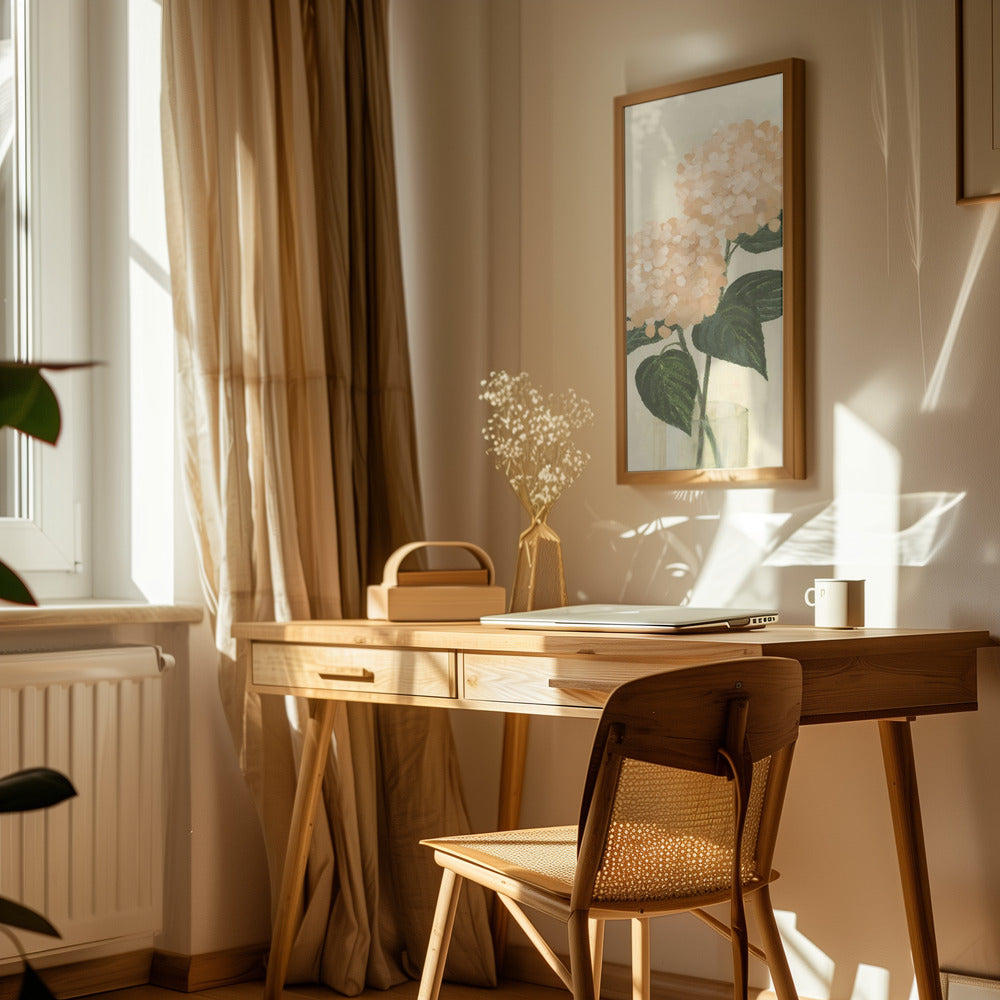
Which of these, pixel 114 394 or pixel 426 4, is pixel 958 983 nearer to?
pixel 114 394

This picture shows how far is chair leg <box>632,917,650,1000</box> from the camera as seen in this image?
1920 millimetres

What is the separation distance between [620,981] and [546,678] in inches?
35.5

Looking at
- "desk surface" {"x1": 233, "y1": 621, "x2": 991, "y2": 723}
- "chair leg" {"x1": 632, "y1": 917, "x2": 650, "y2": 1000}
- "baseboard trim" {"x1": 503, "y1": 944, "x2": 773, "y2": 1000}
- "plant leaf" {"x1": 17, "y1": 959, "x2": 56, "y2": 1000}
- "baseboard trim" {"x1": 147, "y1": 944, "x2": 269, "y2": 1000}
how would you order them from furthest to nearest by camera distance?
"baseboard trim" {"x1": 147, "y1": 944, "x2": 269, "y2": 1000}
"baseboard trim" {"x1": 503, "y1": 944, "x2": 773, "y2": 1000}
"chair leg" {"x1": 632, "y1": 917, "x2": 650, "y2": 1000}
"desk surface" {"x1": 233, "y1": 621, "x2": 991, "y2": 723}
"plant leaf" {"x1": 17, "y1": 959, "x2": 56, "y2": 1000}

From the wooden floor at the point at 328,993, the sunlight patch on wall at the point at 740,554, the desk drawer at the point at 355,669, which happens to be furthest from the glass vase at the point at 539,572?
the wooden floor at the point at 328,993

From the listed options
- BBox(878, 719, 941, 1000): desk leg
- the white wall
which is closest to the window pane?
the white wall

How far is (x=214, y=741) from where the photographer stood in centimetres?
258

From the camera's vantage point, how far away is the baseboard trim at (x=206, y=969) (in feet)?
8.23

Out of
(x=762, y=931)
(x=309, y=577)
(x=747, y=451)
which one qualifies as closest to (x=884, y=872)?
(x=762, y=931)

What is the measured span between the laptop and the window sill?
69 cm

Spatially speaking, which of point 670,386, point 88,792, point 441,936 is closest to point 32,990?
point 441,936

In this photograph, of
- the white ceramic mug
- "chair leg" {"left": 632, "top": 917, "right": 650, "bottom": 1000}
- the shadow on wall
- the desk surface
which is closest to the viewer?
the desk surface

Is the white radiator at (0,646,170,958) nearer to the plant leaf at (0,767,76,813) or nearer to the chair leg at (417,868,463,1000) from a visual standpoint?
the chair leg at (417,868,463,1000)

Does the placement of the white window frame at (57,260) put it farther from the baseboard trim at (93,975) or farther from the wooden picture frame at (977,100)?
the wooden picture frame at (977,100)

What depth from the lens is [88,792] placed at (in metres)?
2.35
